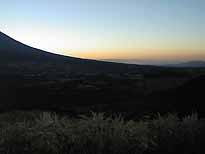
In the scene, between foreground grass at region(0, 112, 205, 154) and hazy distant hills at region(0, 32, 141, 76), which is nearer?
foreground grass at region(0, 112, 205, 154)

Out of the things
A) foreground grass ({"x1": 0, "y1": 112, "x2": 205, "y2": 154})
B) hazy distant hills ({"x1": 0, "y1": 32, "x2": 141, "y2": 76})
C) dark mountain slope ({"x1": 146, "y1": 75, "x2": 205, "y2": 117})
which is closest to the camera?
foreground grass ({"x1": 0, "y1": 112, "x2": 205, "y2": 154})

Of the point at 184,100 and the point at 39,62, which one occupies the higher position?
the point at 39,62

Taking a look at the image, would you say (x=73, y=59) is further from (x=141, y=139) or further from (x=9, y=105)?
(x=141, y=139)

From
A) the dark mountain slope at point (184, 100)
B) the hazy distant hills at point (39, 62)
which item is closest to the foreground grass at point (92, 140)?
the dark mountain slope at point (184, 100)

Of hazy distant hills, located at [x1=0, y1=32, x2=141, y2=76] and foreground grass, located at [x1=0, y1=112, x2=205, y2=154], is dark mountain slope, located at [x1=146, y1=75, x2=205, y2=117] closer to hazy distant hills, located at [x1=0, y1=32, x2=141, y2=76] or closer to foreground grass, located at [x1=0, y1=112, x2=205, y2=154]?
foreground grass, located at [x1=0, y1=112, x2=205, y2=154]

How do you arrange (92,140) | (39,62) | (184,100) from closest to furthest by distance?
1. (92,140)
2. (184,100)
3. (39,62)

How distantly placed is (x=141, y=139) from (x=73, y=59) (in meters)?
103

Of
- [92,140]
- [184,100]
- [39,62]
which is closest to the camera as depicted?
[92,140]

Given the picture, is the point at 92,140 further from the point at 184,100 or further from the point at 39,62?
the point at 39,62

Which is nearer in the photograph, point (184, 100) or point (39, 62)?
point (184, 100)

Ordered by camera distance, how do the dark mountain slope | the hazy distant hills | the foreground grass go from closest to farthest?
1. the foreground grass
2. the dark mountain slope
3. the hazy distant hills

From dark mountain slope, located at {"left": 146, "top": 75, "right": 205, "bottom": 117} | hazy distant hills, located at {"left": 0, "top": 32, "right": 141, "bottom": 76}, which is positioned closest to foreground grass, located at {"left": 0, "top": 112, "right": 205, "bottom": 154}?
dark mountain slope, located at {"left": 146, "top": 75, "right": 205, "bottom": 117}

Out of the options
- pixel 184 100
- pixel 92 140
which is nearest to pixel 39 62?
pixel 184 100

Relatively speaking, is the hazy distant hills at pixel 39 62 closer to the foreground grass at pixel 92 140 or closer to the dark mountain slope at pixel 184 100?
the dark mountain slope at pixel 184 100
